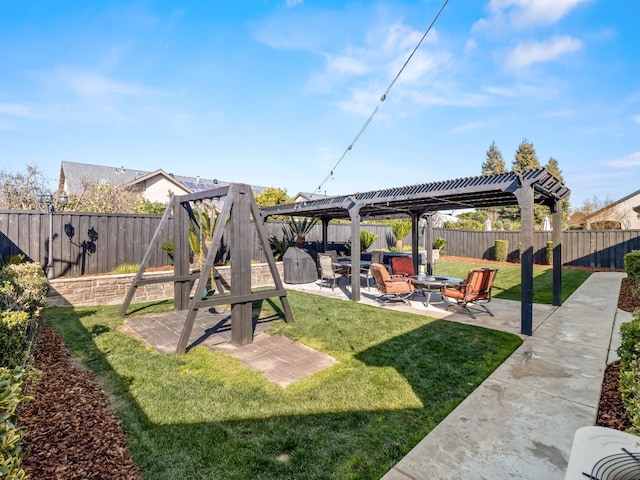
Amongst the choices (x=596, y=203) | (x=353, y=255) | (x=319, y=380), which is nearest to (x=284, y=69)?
(x=353, y=255)

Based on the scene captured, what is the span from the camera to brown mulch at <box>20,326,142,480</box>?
2123mm

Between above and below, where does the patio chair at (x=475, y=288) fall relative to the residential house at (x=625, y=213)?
below

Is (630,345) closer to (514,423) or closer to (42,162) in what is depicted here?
(514,423)

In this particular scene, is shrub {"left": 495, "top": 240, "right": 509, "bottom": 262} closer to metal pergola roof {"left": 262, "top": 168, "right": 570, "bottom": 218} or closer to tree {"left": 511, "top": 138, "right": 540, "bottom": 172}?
metal pergola roof {"left": 262, "top": 168, "right": 570, "bottom": 218}

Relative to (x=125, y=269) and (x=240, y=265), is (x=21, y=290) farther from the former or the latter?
(x=125, y=269)

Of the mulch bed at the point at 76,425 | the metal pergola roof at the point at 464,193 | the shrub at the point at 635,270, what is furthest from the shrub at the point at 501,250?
the mulch bed at the point at 76,425

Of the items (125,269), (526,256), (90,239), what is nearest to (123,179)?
(90,239)

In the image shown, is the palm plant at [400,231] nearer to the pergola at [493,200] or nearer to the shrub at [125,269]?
the pergola at [493,200]

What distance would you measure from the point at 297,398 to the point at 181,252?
4.45m

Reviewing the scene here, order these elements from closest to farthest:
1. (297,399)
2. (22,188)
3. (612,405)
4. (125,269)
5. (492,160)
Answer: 1. (612,405)
2. (297,399)
3. (125,269)
4. (22,188)
5. (492,160)

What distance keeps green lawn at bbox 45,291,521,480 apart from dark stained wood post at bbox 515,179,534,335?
42cm

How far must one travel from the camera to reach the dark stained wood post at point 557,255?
7.08 meters

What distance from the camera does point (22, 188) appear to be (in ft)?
37.9

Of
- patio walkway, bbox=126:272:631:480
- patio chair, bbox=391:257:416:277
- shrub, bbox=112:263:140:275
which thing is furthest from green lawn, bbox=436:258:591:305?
shrub, bbox=112:263:140:275
